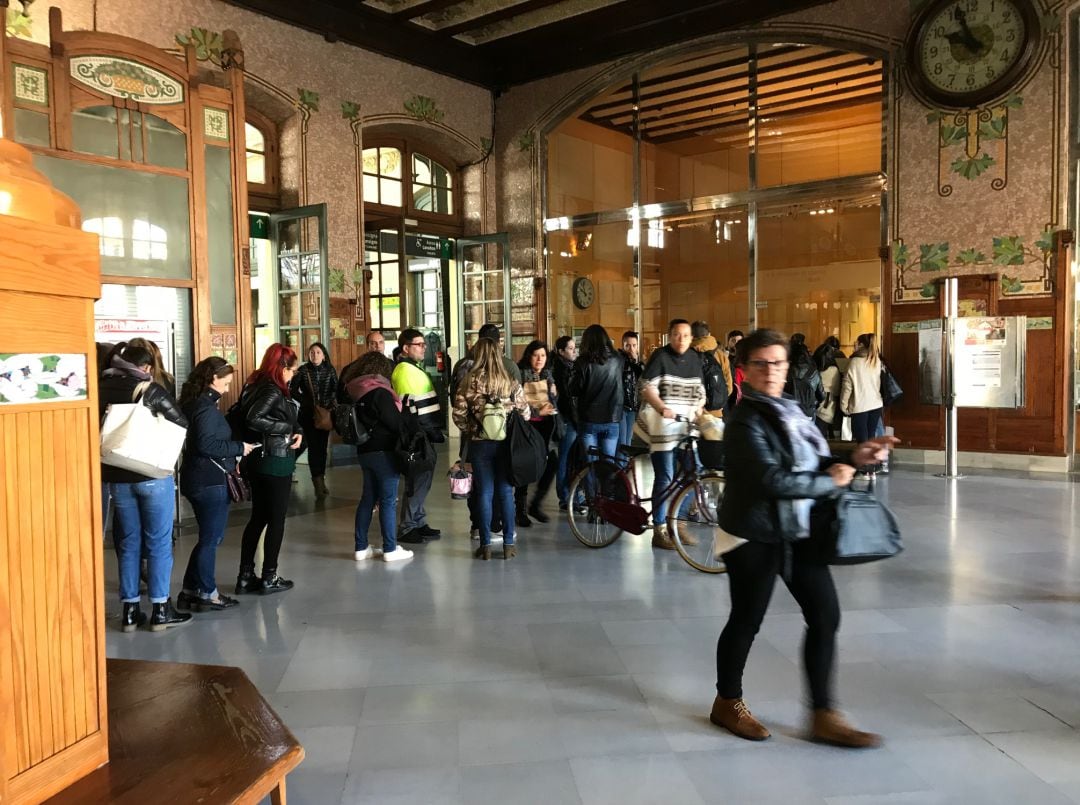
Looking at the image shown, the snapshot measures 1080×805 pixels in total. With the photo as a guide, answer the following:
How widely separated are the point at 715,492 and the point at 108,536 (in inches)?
158

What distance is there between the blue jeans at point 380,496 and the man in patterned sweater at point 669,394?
5.18 feet

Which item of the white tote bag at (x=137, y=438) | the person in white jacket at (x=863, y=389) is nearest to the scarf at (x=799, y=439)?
the white tote bag at (x=137, y=438)

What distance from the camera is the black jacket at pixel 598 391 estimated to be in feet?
19.7

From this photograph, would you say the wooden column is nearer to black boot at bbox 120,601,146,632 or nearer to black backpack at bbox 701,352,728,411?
black boot at bbox 120,601,146,632

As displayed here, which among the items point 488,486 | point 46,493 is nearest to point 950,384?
point 488,486

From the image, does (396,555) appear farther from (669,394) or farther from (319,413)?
(319,413)

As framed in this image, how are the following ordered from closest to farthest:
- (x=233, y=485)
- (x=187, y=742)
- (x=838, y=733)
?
1. (x=187, y=742)
2. (x=838, y=733)
3. (x=233, y=485)

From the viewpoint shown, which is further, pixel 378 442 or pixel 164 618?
pixel 378 442

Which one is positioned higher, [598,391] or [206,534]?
[598,391]

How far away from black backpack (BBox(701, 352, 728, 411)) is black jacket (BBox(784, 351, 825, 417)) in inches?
77.6

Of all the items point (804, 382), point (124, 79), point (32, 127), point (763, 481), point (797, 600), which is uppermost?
point (124, 79)

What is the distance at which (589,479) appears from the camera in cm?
562

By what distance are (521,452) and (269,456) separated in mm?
1477

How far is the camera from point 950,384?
28.1 ft
